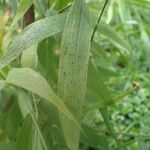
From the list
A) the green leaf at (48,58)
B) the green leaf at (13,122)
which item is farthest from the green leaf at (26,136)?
the green leaf at (13,122)

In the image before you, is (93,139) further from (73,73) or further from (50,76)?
(73,73)

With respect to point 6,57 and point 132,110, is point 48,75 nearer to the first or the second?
point 6,57

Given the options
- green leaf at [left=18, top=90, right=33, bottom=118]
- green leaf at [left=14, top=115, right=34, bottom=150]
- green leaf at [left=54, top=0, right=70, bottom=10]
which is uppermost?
green leaf at [left=54, top=0, right=70, bottom=10]

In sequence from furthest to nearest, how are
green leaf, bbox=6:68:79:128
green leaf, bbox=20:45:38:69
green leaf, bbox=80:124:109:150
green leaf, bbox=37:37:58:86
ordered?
green leaf, bbox=80:124:109:150, green leaf, bbox=37:37:58:86, green leaf, bbox=20:45:38:69, green leaf, bbox=6:68:79:128

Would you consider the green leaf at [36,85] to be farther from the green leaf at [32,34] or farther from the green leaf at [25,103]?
the green leaf at [25,103]

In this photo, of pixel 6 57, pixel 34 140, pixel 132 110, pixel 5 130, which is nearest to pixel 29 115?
pixel 34 140

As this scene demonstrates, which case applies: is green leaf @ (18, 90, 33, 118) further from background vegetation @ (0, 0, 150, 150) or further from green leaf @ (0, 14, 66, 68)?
green leaf @ (0, 14, 66, 68)

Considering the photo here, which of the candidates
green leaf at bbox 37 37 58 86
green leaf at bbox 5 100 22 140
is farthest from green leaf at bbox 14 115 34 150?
green leaf at bbox 5 100 22 140
